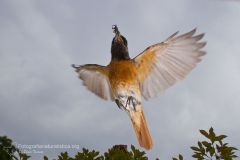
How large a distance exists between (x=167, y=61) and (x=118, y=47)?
2.54 feet

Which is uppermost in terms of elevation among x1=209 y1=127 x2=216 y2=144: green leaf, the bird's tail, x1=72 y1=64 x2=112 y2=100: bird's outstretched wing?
x1=72 y1=64 x2=112 y2=100: bird's outstretched wing

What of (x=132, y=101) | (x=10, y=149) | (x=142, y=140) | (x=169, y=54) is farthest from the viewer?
(x=10, y=149)

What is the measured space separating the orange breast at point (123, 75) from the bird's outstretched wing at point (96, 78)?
0.94ft

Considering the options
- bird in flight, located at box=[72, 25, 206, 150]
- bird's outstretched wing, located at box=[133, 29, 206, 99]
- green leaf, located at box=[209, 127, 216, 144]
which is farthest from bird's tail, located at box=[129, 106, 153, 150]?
green leaf, located at box=[209, 127, 216, 144]

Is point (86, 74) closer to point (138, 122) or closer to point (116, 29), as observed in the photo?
point (116, 29)

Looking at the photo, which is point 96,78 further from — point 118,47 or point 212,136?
point 212,136

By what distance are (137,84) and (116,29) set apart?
32.3 inches

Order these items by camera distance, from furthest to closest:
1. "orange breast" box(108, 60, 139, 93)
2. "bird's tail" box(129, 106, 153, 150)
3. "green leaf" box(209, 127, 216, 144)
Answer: "orange breast" box(108, 60, 139, 93) → "bird's tail" box(129, 106, 153, 150) → "green leaf" box(209, 127, 216, 144)

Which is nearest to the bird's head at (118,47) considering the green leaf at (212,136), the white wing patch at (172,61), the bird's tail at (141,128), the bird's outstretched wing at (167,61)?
the bird's outstretched wing at (167,61)

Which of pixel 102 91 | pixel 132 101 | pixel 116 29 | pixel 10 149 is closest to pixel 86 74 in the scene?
pixel 102 91

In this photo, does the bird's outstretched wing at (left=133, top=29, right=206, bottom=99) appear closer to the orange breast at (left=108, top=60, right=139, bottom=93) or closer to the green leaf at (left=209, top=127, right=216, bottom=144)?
the orange breast at (left=108, top=60, right=139, bottom=93)

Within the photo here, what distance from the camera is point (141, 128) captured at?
5.03m

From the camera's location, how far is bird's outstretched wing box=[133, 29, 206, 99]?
19.0 ft

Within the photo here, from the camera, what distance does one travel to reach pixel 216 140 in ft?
10.4
